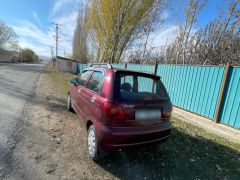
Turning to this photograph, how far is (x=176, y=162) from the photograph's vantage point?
305 centimetres

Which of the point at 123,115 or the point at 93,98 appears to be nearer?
the point at 123,115

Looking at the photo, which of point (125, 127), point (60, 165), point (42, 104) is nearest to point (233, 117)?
point (125, 127)

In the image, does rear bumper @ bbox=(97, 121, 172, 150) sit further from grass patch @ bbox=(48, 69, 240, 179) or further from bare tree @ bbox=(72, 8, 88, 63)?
bare tree @ bbox=(72, 8, 88, 63)

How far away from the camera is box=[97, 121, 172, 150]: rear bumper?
2406mm

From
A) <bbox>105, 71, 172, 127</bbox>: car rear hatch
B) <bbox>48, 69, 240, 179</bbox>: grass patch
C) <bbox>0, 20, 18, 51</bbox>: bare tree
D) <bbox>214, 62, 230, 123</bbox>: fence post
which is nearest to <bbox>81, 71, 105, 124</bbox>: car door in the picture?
<bbox>105, 71, 172, 127</bbox>: car rear hatch

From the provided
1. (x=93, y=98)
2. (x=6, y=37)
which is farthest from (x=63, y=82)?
(x=6, y=37)

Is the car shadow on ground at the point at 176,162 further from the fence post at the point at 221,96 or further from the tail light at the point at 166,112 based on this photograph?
the fence post at the point at 221,96

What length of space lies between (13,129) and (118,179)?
2835mm

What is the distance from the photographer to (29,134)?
3.58 metres

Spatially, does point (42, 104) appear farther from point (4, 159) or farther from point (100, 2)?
point (100, 2)

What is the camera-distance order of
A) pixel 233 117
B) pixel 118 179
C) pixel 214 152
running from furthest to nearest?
pixel 233 117 < pixel 214 152 < pixel 118 179

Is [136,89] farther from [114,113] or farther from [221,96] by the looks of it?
[221,96]

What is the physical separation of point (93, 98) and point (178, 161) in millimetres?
2054

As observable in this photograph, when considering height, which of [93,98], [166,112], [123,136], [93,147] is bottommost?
[93,147]
